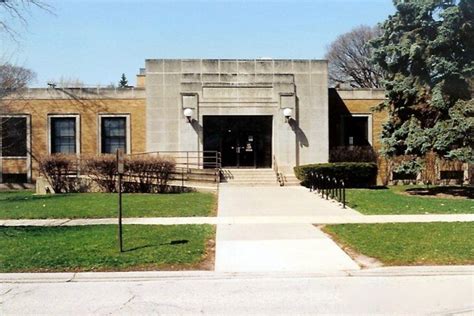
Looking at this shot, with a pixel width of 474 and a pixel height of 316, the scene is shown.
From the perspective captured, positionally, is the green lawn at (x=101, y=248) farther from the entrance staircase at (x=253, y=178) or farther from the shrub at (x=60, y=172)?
the entrance staircase at (x=253, y=178)

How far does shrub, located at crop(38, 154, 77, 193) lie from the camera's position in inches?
875

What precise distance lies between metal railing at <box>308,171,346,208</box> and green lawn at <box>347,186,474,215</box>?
0.42 metres

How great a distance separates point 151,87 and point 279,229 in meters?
16.9

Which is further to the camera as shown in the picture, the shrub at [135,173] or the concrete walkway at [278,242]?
the shrub at [135,173]

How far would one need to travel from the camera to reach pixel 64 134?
93.0 ft

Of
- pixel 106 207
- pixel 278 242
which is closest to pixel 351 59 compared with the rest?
pixel 106 207

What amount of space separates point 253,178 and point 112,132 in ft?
28.2

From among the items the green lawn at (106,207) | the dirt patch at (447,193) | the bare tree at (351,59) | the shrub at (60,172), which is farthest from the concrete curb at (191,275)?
the bare tree at (351,59)

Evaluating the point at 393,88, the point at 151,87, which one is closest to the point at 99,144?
the point at 151,87

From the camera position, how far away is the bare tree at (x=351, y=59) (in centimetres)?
5500

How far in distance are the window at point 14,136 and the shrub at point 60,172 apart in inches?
265

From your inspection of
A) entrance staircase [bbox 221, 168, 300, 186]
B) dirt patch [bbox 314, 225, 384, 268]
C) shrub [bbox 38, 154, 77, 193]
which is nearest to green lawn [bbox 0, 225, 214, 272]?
dirt patch [bbox 314, 225, 384, 268]

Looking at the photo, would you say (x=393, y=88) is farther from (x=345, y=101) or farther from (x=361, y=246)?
(x=361, y=246)

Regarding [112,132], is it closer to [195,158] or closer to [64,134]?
[64,134]
